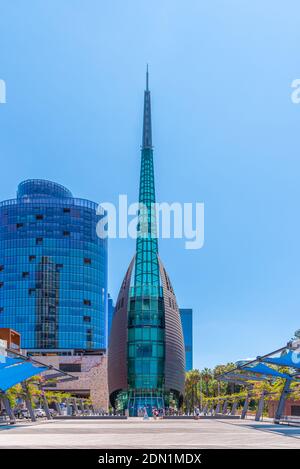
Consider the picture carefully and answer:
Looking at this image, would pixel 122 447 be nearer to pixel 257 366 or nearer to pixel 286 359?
pixel 286 359

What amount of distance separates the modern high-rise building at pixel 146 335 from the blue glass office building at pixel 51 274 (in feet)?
185

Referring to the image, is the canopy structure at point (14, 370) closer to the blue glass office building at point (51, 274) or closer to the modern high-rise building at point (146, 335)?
the modern high-rise building at point (146, 335)

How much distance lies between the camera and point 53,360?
377 ft

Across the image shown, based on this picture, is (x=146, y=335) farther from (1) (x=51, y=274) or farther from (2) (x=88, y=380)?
(1) (x=51, y=274)

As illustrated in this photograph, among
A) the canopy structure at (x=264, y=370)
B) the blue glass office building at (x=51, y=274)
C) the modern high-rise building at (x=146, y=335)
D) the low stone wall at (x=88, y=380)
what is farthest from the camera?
the blue glass office building at (x=51, y=274)

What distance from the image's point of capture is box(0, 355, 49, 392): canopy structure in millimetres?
32062

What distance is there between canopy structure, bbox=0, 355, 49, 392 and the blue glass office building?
114588 millimetres

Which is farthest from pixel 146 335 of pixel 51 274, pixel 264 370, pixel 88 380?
pixel 51 274

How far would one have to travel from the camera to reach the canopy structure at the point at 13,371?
32.1 m

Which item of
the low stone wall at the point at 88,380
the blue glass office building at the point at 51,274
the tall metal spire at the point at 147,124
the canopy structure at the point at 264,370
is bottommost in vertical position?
the low stone wall at the point at 88,380

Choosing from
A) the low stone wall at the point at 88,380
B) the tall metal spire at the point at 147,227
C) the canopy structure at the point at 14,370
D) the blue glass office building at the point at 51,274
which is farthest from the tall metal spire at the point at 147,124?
the canopy structure at the point at 14,370

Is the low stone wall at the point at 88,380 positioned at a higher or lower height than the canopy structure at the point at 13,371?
lower

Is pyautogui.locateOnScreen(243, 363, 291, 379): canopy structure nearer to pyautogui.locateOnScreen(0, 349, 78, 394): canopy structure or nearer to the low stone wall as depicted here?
pyautogui.locateOnScreen(0, 349, 78, 394): canopy structure

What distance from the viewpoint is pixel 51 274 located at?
154m
